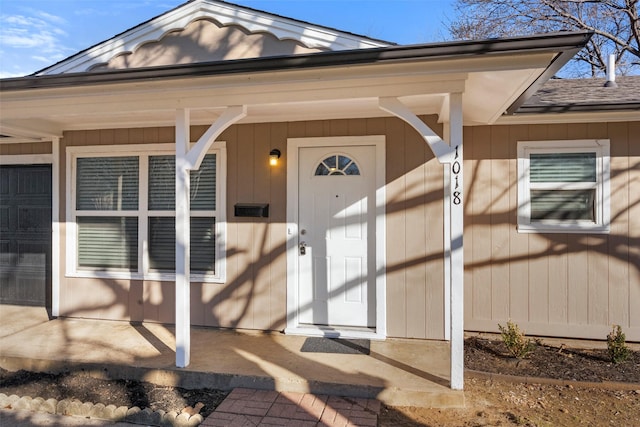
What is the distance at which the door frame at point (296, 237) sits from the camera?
407cm

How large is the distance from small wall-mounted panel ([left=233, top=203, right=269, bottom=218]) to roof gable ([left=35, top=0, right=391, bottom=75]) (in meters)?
1.60

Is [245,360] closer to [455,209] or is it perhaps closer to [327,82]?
[455,209]

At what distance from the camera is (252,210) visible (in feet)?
14.1

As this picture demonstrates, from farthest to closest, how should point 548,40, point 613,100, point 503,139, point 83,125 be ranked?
point 83,125, point 503,139, point 613,100, point 548,40

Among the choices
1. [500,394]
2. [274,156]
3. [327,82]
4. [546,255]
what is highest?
[327,82]

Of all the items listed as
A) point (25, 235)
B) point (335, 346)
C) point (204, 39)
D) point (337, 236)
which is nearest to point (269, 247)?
point (337, 236)

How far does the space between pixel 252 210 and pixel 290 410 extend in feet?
6.95

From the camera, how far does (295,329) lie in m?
4.20

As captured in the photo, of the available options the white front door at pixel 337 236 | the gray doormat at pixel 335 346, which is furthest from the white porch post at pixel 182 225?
the white front door at pixel 337 236

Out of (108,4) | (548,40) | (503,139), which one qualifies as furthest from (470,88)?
(108,4)

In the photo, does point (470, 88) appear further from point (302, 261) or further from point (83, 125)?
point (83, 125)

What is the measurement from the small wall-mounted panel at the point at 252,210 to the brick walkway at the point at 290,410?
1.81 m

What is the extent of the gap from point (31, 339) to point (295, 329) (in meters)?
2.62

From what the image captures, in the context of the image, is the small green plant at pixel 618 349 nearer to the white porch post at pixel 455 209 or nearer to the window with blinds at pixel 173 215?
the white porch post at pixel 455 209
